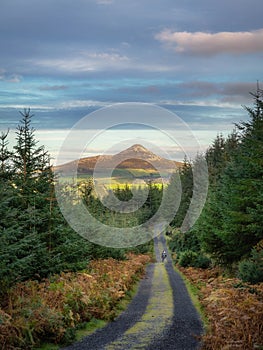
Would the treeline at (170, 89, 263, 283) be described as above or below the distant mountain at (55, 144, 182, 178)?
below

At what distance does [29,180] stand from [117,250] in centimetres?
1945

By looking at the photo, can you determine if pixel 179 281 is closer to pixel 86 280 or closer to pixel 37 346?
pixel 86 280

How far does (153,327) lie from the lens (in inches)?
663

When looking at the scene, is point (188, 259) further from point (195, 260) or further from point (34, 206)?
point (34, 206)

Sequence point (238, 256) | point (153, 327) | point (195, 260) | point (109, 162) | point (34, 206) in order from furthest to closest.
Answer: point (109, 162), point (195, 260), point (238, 256), point (34, 206), point (153, 327)

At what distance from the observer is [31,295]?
16.1m

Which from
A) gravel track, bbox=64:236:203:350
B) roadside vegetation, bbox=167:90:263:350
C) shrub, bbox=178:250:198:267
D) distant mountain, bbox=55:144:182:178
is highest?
distant mountain, bbox=55:144:182:178

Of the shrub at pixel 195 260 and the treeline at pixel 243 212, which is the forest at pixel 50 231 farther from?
the shrub at pixel 195 260

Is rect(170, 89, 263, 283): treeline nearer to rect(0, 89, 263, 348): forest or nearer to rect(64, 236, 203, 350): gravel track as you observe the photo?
rect(0, 89, 263, 348): forest

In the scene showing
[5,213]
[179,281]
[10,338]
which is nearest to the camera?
[10,338]

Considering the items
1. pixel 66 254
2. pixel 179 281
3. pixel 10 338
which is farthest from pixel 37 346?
pixel 179 281

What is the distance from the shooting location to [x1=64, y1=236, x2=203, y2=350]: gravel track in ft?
45.8

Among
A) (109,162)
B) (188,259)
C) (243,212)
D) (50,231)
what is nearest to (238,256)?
(243,212)

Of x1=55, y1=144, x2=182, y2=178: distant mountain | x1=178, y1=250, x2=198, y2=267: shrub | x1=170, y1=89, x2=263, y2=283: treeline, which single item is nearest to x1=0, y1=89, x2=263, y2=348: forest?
x1=170, y1=89, x2=263, y2=283: treeline
